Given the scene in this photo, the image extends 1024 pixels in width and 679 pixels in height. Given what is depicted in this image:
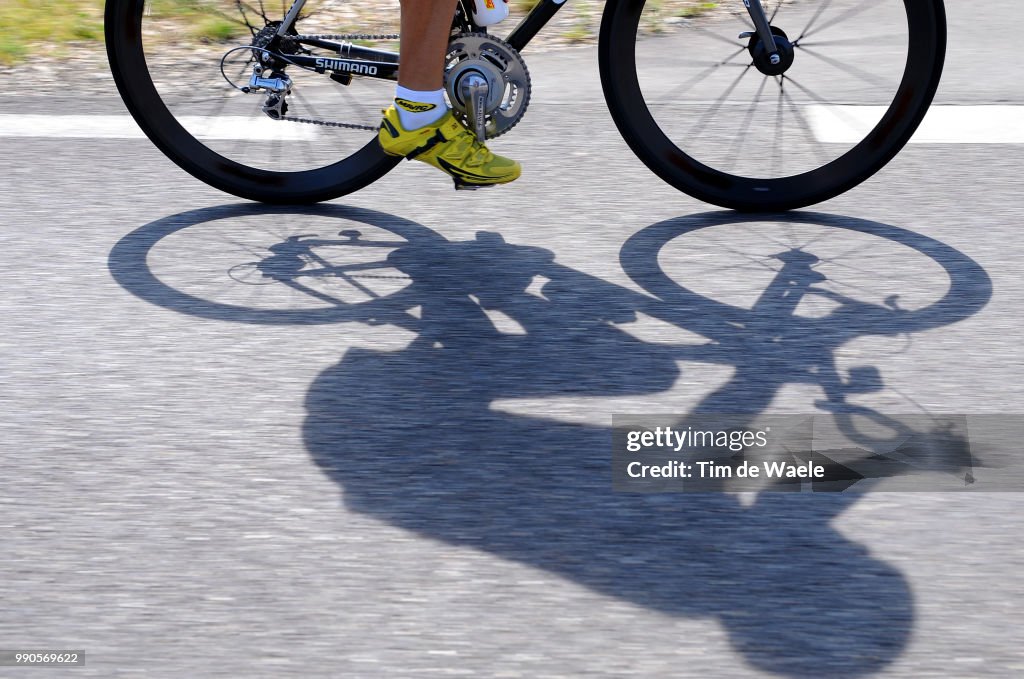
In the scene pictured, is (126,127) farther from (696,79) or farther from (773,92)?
(773,92)

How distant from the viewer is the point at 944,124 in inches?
209

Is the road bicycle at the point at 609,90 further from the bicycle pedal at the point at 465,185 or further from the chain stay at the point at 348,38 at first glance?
the bicycle pedal at the point at 465,185

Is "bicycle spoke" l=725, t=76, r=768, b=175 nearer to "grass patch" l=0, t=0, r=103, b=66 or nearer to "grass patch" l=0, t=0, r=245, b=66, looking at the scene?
"grass patch" l=0, t=0, r=245, b=66

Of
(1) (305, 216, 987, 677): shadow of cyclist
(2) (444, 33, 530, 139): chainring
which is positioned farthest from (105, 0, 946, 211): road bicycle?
(1) (305, 216, 987, 677): shadow of cyclist

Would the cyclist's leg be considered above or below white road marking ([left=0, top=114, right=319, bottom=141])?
above

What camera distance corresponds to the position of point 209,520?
2.99 metres

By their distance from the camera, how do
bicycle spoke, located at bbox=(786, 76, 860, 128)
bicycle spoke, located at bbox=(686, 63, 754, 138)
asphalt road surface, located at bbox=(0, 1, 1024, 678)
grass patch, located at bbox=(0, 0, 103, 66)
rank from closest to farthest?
asphalt road surface, located at bbox=(0, 1, 1024, 678) < bicycle spoke, located at bbox=(686, 63, 754, 138) < bicycle spoke, located at bbox=(786, 76, 860, 128) < grass patch, located at bbox=(0, 0, 103, 66)

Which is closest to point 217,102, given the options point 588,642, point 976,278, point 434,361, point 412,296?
point 412,296

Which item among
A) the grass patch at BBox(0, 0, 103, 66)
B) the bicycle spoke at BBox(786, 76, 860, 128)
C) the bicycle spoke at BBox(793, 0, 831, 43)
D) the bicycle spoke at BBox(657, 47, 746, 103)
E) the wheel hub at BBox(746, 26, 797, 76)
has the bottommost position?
the grass patch at BBox(0, 0, 103, 66)

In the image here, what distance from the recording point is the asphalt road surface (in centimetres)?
262

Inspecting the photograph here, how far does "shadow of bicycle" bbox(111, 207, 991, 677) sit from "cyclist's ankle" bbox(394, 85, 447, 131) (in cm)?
41

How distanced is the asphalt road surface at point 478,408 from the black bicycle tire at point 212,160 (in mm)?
87

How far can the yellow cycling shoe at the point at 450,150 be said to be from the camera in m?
4.30

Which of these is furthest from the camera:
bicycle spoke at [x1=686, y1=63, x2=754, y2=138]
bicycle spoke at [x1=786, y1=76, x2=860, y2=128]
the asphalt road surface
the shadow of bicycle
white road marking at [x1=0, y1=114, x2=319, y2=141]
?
bicycle spoke at [x1=786, y1=76, x2=860, y2=128]
